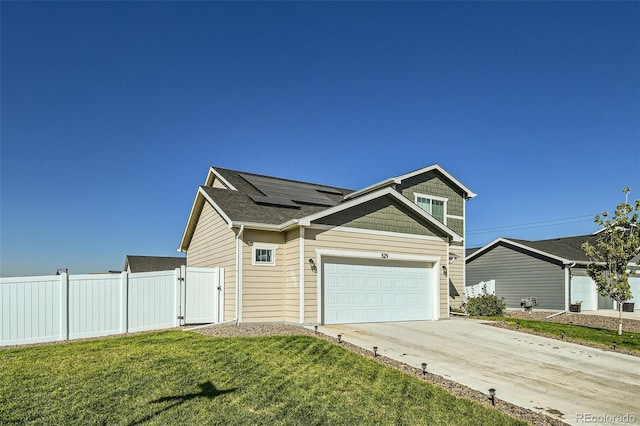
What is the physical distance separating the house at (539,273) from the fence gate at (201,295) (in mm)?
18763

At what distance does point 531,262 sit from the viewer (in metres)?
24.7

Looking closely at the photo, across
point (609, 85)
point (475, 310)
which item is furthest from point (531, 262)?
point (609, 85)

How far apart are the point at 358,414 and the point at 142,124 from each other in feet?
51.6

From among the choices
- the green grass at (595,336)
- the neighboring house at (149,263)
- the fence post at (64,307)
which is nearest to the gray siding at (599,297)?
the green grass at (595,336)

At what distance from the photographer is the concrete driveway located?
6.54 metres

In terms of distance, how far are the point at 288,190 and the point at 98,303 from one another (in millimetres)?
8636

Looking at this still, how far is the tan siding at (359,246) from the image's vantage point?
12.5 metres

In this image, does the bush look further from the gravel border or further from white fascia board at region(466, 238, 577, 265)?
the gravel border

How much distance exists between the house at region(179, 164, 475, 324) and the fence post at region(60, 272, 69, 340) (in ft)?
13.8

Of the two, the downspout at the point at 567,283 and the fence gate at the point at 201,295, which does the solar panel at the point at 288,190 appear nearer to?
the fence gate at the point at 201,295

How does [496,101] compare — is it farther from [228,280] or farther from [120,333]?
[120,333]

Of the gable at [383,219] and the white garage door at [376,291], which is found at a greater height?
the gable at [383,219]

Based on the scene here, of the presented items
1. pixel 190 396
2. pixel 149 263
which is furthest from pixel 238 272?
pixel 149 263

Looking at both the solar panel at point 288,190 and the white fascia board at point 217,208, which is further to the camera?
the solar panel at point 288,190
